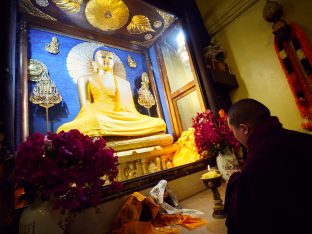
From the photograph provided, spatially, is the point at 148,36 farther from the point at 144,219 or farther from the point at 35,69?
the point at 144,219

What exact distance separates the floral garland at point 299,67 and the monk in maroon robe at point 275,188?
2061 mm

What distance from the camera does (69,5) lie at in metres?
3.33

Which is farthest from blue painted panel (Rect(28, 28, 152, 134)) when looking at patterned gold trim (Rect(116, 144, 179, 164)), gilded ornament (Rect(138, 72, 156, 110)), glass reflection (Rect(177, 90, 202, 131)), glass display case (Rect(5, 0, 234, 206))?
glass reflection (Rect(177, 90, 202, 131))

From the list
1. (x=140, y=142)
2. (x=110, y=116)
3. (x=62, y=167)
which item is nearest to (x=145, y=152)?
(x=140, y=142)

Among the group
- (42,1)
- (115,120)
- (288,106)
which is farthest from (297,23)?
(42,1)

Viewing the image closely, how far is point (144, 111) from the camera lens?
14.1 feet

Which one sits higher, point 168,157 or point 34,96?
point 34,96

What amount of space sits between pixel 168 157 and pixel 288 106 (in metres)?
1.86

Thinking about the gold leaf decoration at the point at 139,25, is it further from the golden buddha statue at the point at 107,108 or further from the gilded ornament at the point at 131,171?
the gilded ornament at the point at 131,171

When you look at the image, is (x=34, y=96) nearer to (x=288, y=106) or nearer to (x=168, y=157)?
(x=168, y=157)

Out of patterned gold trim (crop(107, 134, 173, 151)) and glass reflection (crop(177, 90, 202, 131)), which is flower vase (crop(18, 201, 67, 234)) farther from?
glass reflection (crop(177, 90, 202, 131))

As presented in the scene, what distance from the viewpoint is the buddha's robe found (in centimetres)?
270

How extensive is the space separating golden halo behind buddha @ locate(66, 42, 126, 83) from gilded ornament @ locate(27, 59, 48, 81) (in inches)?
18.7

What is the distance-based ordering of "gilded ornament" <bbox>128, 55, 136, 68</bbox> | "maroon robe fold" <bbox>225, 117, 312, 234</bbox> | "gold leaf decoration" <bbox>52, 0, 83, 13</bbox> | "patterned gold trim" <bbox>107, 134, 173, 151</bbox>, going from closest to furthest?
"maroon robe fold" <bbox>225, 117, 312, 234</bbox> < "patterned gold trim" <bbox>107, 134, 173, 151</bbox> < "gold leaf decoration" <bbox>52, 0, 83, 13</bbox> < "gilded ornament" <bbox>128, 55, 136, 68</bbox>
